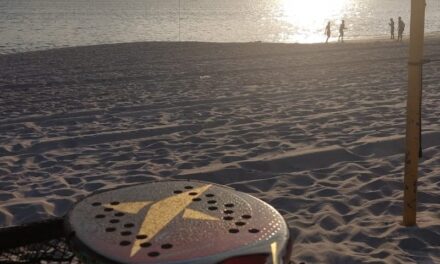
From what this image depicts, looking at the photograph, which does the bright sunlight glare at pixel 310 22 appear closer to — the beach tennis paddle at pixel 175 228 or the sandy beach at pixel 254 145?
the sandy beach at pixel 254 145

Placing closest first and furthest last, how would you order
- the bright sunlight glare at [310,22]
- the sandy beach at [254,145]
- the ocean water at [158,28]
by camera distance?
the sandy beach at [254,145] < the ocean water at [158,28] < the bright sunlight glare at [310,22]

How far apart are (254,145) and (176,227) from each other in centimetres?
437

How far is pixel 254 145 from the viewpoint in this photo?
7176mm

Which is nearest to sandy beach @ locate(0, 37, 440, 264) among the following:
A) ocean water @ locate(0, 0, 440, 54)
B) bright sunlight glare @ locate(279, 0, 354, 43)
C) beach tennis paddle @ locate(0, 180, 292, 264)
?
beach tennis paddle @ locate(0, 180, 292, 264)

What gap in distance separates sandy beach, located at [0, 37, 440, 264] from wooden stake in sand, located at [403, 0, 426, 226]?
26 centimetres

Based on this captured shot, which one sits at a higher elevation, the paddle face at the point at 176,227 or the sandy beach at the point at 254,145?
the paddle face at the point at 176,227

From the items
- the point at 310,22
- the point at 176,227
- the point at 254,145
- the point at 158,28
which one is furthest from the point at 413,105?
the point at 310,22

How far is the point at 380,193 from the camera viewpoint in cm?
533

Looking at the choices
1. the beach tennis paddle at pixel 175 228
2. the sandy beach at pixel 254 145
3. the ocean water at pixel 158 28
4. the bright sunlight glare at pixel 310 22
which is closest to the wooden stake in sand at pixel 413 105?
the sandy beach at pixel 254 145

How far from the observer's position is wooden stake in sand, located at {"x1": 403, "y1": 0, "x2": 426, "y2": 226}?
393 centimetres

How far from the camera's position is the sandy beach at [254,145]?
186 inches

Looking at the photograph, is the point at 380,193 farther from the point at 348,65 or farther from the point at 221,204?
the point at 348,65

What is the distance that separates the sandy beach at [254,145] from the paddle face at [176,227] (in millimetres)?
1146

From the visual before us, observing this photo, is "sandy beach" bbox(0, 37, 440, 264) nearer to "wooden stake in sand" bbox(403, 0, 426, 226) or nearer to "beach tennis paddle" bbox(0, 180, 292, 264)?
"wooden stake in sand" bbox(403, 0, 426, 226)
